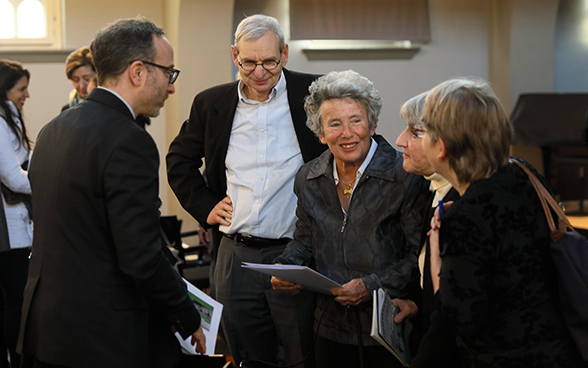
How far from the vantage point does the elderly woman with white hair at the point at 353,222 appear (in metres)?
2.14

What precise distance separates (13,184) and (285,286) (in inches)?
66.5

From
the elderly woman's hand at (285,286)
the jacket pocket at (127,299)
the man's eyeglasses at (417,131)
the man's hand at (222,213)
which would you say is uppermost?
the man's eyeglasses at (417,131)

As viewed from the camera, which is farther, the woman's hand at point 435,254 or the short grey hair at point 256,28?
the short grey hair at point 256,28

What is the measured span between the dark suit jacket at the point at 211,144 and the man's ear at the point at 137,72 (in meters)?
0.83

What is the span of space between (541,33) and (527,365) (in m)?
6.08

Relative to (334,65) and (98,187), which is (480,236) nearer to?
(98,187)

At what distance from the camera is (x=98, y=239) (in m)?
1.75

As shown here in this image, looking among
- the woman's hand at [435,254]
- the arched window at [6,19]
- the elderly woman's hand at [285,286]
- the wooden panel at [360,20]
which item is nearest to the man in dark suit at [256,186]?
the elderly woman's hand at [285,286]

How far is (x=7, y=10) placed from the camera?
5969mm

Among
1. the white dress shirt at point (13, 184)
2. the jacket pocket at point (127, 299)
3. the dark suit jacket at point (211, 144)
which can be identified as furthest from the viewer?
the white dress shirt at point (13, 184)

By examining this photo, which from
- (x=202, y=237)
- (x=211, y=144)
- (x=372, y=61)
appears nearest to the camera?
(x=211, y=144)

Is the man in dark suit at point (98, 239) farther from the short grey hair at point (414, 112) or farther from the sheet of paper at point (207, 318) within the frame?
the short grey hair at point (414, 112)

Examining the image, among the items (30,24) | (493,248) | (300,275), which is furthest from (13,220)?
(30,24)

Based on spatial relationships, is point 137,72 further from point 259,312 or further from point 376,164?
point 259,312
